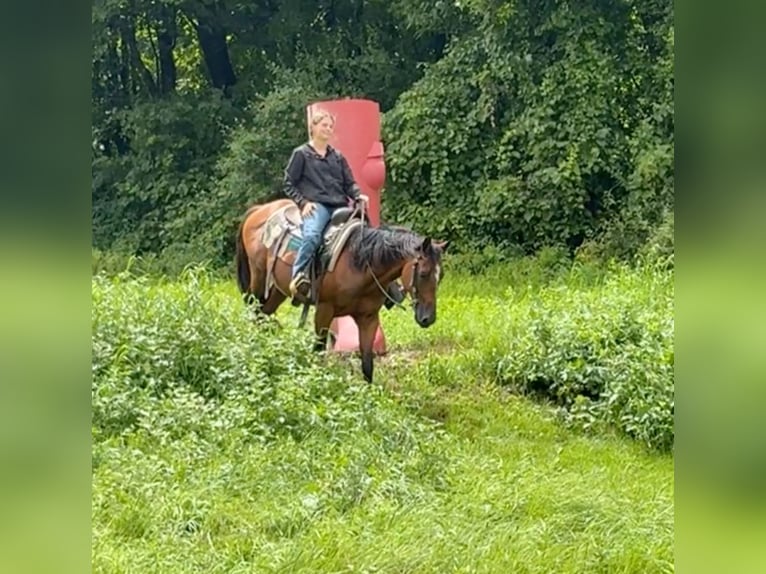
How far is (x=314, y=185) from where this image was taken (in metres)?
6.04

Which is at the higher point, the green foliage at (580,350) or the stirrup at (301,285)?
the stirrup at (301,285)

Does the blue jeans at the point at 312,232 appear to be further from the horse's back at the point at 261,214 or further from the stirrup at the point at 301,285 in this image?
the horse's back at the point at 261,214

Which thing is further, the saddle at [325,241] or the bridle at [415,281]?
the saddle at [325,241]

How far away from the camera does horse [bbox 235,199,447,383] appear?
5.49 meters

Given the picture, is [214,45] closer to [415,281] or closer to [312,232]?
[312,232]

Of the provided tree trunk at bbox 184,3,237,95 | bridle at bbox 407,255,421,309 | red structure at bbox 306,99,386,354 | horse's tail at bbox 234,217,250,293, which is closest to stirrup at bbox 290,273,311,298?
bridle at bbox 407,255,421,309

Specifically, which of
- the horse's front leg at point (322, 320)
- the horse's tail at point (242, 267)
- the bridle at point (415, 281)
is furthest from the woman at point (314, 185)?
the horse's tail at point (242, 267)

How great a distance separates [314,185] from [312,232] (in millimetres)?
305

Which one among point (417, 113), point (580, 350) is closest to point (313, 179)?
point (580, 350)

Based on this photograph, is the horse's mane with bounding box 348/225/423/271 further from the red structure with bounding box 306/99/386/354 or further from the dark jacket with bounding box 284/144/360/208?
the red structure with bounding box 306/99/386/354

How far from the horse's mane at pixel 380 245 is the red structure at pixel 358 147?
3.59 feet

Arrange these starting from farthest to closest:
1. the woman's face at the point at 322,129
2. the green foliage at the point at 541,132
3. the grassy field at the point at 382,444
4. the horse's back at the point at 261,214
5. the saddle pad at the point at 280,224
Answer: the green foliage at the point at 541,132 < the horse's back at the point at 261,214 < the saddle pad at the point at 280,224 < the woman's face at the point at 322,129 < the grassy field at the point at 382,444

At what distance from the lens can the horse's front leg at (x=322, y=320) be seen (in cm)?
600
